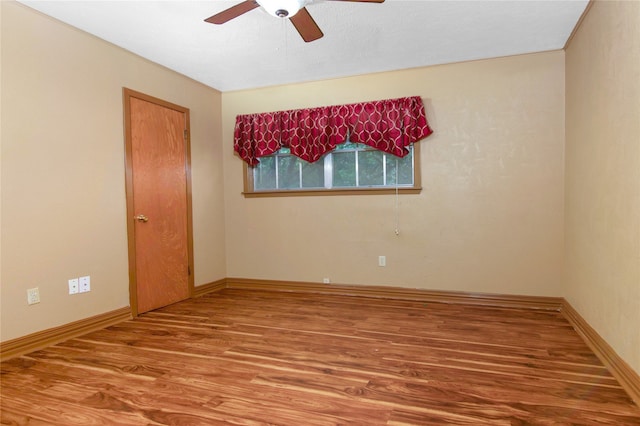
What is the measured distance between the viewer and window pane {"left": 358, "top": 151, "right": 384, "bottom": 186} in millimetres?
4059

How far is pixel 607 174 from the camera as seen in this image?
232cm

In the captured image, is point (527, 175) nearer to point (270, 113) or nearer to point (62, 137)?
point (270, 113)

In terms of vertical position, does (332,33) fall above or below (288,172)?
above

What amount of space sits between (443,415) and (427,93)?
3.05 metres

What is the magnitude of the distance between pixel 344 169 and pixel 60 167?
260 centimetres

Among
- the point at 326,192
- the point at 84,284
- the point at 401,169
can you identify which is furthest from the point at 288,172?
the point at 84,284

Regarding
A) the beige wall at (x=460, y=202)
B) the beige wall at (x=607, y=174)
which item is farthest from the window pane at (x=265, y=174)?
the beige wall at (x=607, y=174)

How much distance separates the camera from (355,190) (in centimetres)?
410

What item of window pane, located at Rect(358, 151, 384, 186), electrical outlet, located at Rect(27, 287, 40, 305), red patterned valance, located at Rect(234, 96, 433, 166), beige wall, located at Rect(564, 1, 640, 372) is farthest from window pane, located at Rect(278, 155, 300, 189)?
beige wall, located at Rect(564, 1, 640, 372)

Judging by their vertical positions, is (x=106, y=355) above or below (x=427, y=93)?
below

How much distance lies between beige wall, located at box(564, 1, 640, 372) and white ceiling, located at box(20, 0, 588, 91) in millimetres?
495

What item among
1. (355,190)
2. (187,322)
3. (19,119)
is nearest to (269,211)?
(355,190)

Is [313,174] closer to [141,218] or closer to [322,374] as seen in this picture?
[141,218]

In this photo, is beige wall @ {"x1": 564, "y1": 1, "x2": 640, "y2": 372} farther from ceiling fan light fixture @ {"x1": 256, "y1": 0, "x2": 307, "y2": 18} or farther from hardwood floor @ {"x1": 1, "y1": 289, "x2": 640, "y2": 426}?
ceiling fan light fixture @ {"x1": 256, "y1": 0, "x2": 307, "y2": 18}
